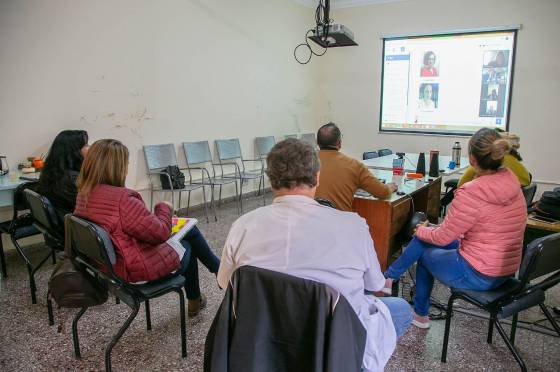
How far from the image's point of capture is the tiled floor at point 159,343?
1.95m

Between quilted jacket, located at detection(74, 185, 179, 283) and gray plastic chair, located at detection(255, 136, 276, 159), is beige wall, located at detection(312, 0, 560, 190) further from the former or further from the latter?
quilted jacket, located at detection(74, 185, 179, 283)

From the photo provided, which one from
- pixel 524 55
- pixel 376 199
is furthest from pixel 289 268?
pixel 524 55

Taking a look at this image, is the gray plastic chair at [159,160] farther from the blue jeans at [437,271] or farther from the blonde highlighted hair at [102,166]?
the blue jeans at [437,271]

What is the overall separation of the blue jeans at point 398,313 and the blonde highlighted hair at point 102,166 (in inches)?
50.4

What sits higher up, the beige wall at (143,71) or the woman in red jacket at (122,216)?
the beige wall at (143,71)

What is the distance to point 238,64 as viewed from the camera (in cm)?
534

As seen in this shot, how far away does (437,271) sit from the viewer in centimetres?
203

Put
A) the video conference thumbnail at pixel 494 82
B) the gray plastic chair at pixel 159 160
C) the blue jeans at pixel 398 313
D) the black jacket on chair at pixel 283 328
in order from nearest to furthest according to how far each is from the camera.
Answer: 1. the black jacket on chair at pixel 283 328
2. the blue jeans at pixel 398 313
3. the gray plastic chair at pixel 159 160
4. the video conference thumbnail at pixel 494 82

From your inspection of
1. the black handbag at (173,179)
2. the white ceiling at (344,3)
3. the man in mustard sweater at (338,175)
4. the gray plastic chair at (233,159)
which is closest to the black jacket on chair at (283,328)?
the man in mustard sweater at (338,175)

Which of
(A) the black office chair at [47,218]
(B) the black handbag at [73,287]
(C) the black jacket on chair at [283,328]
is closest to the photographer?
(C) the black jacket on chair at [283,328]

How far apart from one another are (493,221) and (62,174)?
2.46m

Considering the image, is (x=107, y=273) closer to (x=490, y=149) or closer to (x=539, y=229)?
(x=490, y=149)

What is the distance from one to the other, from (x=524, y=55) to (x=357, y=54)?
2406mm

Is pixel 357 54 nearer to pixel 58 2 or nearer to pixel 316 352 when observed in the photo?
pixel 58 2
